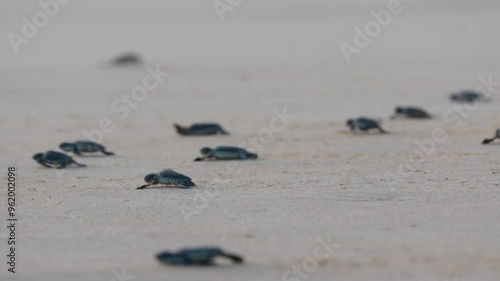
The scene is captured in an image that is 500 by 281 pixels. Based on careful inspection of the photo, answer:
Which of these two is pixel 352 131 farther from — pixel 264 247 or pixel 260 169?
pixel 264 247

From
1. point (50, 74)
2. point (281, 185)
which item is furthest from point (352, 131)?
point (50, 74)

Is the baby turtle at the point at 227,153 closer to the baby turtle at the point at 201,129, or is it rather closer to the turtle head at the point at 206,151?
the turtle head at the point at 206,151

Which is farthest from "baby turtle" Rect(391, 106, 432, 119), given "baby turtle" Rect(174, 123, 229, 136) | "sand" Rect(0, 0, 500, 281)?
"baby turtle" Rect(174, 123, 229, 136)

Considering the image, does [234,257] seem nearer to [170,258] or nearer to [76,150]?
[170,258]

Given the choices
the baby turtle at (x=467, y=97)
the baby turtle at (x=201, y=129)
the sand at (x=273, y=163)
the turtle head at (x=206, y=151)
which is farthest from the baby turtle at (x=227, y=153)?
the baby turtle at (x=467, y=97)

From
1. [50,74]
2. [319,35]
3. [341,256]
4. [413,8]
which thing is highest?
[413,8]

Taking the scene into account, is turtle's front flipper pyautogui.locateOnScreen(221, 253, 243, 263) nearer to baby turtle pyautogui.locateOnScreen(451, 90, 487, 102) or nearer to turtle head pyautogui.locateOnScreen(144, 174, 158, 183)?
turtle head pyautogui.locateOnScreen(144, 174, 158, 183)
